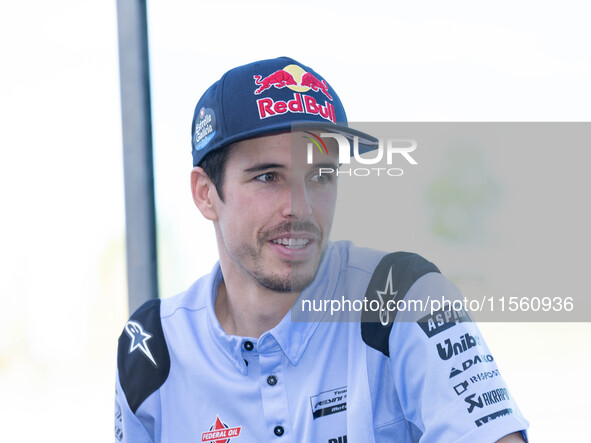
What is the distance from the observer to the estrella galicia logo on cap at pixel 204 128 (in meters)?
1.27

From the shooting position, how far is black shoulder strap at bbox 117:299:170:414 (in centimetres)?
123

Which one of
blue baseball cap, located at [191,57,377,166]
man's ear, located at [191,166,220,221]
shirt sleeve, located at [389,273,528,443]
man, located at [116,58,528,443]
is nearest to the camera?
shirt sleeve, located at [389,273,528,443]

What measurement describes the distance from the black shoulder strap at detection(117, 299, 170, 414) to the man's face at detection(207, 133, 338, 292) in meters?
0.27

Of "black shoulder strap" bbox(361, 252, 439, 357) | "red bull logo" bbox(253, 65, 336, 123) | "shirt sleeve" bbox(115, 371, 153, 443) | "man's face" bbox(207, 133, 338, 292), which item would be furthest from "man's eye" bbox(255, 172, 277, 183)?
"shirt sleeve" bbox(115, 371, 153, 443)

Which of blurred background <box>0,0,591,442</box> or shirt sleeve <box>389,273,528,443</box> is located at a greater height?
blurred background <box>0,0,591,442</box>

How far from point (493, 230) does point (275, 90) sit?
2.47 feet

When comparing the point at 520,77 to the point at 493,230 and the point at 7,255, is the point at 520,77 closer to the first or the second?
the point at 493,230

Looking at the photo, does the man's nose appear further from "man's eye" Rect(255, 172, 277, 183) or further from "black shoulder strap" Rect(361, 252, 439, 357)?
"black shoulder strap" Rect(361, 252, 439, 357)

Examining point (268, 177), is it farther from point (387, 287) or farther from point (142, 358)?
point (142, 358)

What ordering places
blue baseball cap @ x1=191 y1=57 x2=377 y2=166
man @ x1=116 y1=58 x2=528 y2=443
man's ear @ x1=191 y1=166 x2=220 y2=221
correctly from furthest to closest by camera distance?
man's ear @ x1=191 y1=166 x2=220 y2=221
blue baseball cap @ x1=191 y1=57 x2=377 y2=166
man @ x1=116 y1=58 x2=528 y2=443

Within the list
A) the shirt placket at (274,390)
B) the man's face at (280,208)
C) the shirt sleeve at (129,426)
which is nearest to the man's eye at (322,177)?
the man's face at (280,208)

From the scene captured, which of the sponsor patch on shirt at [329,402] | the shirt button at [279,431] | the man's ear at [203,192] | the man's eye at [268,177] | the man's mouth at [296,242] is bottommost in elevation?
the shirt button at [279,431]

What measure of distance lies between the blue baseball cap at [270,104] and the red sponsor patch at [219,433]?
0.58 meters

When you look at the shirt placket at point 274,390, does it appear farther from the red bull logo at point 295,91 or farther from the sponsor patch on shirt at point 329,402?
the red bull logo at point 295,91
